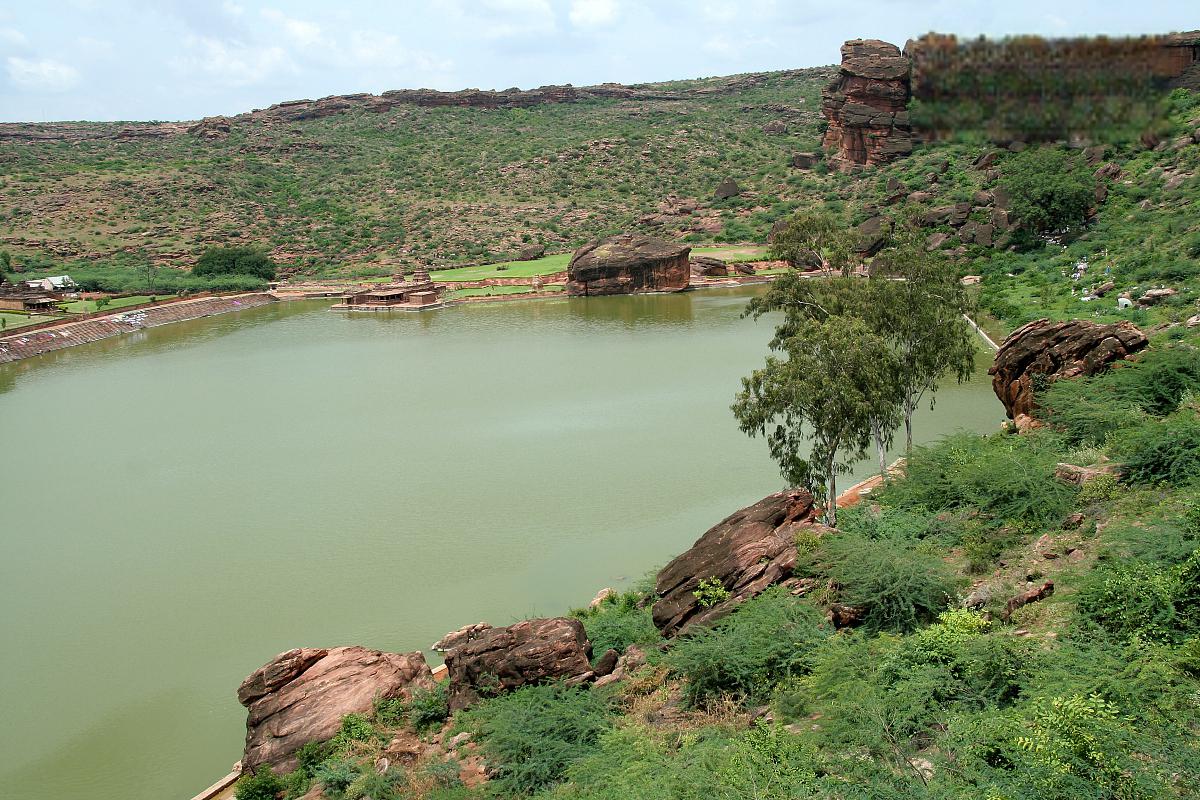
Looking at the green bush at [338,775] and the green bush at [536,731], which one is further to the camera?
the green bush at [338,775]

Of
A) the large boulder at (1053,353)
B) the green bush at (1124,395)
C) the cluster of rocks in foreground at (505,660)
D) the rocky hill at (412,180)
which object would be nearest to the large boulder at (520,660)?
the cluster of rocks in foreground at (505,660)

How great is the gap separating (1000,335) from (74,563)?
102 feet

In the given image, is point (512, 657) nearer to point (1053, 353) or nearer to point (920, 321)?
point (920, 321)

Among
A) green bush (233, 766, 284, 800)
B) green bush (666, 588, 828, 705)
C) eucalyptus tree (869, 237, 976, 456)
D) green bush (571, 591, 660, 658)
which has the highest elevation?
eucalyptus tree (869, 237, 976, 456)

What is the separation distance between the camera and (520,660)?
12.4 metres

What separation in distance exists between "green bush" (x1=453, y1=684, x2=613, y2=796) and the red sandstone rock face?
67.8 metres

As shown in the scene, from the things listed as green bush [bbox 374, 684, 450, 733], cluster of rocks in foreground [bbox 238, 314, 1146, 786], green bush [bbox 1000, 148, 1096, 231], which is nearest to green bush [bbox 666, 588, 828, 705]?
cluster of rocks in foreground [bbox 238, 314, 1146, 786]

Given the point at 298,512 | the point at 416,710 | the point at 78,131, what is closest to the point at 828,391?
the point at 416,710

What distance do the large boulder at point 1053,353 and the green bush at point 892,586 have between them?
9513 millimetres

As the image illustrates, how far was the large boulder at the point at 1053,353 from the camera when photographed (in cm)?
1894

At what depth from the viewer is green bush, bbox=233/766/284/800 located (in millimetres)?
11531

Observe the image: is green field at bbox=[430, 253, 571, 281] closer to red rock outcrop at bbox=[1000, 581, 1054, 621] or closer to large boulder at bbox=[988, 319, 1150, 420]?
large boulder at bbox=[988, 319, 1150, 420]

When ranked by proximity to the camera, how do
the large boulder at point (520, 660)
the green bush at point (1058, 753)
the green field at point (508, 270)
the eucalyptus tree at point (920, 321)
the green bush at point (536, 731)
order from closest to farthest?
the green bush at point (1058, 753)
the green bush at point (536, 731)
the large boulder at point (520, 660)
the eucalyptus tree at point (920, 321)
the green field at point (508, 270)

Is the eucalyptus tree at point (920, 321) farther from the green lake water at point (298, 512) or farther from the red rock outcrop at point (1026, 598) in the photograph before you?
the red rock outcrop at point (1026, 598)
